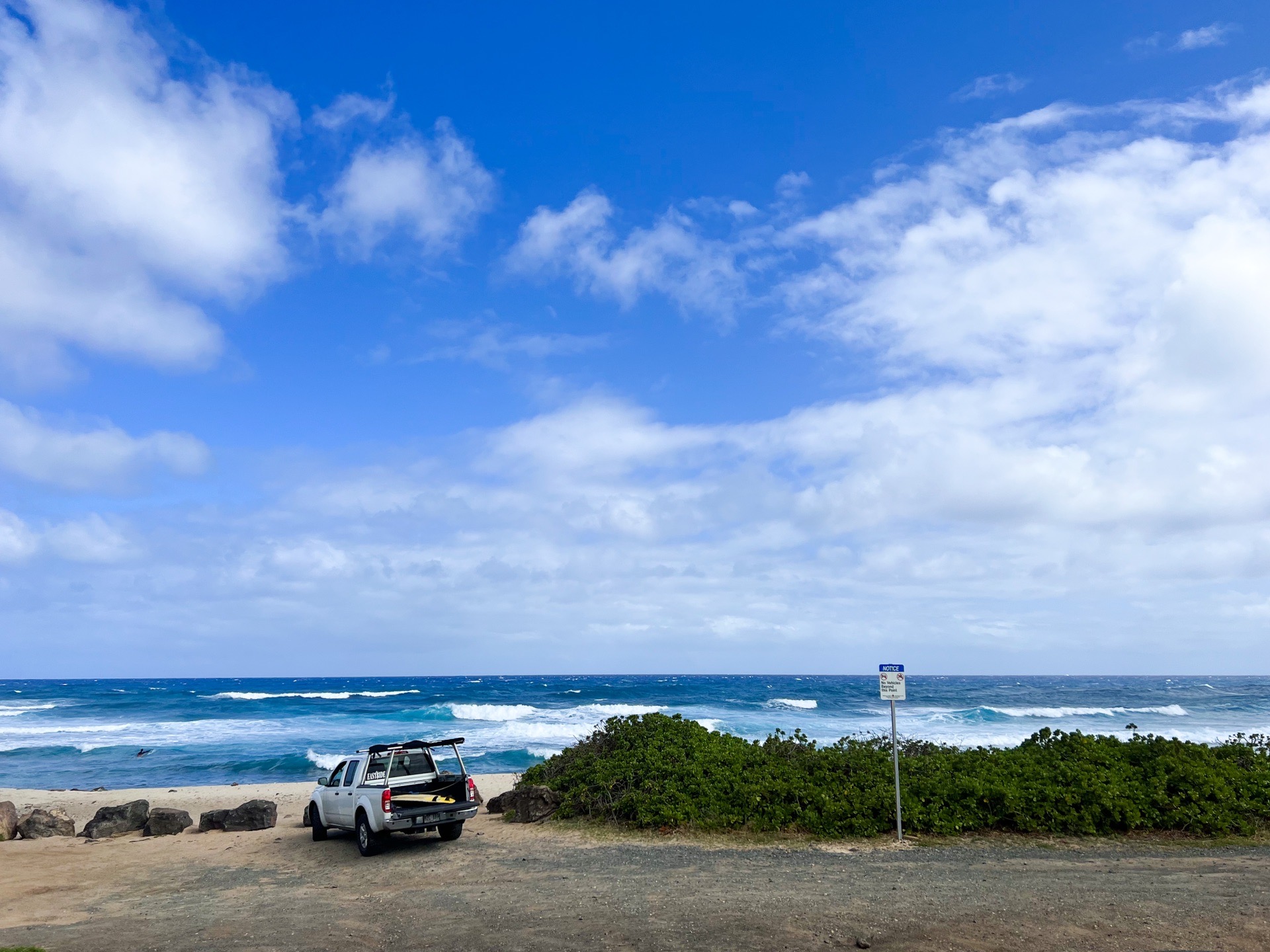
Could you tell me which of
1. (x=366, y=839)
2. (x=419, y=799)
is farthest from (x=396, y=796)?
(x=366, y=839)

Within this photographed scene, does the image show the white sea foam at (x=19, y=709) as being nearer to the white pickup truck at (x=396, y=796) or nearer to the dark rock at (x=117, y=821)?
the dark rock at (x=117, y=821)

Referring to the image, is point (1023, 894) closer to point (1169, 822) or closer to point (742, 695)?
point (1169, 822)

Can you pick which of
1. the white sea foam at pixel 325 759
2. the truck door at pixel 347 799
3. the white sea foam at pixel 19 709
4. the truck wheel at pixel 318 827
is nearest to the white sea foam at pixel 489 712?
the white sea foam at pixel 325 759

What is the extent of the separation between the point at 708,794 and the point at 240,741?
3236cm

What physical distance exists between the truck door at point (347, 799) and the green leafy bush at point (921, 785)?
3.73 metres

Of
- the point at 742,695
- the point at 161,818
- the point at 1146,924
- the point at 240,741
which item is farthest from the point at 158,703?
the point at 1146,924

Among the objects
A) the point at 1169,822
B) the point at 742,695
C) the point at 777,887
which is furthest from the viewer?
the point at 742,695

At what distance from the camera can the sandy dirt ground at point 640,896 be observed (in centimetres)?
842

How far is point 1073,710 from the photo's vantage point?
6225cm

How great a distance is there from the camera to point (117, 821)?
1814cm

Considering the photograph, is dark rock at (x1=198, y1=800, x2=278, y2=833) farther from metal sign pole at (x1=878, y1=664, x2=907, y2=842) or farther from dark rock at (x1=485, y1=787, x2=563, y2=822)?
metal sign pole at (x1=878, y1=664, x2=907, y2=842)

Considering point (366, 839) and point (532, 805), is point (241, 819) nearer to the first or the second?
point (366, 839)

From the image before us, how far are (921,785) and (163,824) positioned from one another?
50.3 feet

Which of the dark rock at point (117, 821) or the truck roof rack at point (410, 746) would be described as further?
the dark rock at point (117, 821)
